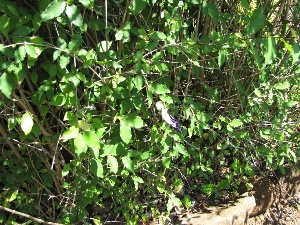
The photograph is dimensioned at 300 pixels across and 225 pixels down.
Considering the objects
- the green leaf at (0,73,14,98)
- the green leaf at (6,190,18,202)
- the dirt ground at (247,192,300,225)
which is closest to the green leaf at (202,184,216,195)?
the dirt ground at (247,192,300,225)

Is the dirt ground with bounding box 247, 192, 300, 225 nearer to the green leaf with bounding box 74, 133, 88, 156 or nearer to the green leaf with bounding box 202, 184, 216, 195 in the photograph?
the green leaf with bounding box 202, 184, 216, 195

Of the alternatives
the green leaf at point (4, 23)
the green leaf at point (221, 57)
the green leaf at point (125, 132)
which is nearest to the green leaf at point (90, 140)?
the green leaf at point (125, 132)

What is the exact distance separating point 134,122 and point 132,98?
206mm

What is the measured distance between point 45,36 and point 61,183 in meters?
0.99

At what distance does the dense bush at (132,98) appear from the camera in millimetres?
1577

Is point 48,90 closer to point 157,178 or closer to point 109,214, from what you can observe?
point 157,178

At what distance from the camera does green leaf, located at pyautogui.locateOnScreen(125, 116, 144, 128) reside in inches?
65.3

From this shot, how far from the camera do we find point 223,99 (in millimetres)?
2701

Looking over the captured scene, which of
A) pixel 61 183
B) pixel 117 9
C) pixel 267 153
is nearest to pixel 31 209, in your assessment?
pixel 61 183

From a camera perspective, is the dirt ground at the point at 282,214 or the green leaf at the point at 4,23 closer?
the green leaf at the point at 4,23

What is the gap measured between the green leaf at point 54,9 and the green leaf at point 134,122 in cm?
58

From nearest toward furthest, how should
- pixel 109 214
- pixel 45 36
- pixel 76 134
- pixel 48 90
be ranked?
1. pixel 76 134
2. pixel 48 90
3. pixel 45 36
4. pixel 109 214

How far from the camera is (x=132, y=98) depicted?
1838 mm

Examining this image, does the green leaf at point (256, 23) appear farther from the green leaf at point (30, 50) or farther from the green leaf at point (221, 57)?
the green leaf at point (30, 50)
